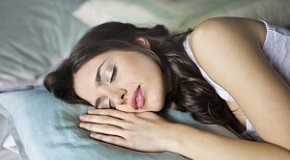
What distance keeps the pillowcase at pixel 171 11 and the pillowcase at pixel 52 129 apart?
23cm

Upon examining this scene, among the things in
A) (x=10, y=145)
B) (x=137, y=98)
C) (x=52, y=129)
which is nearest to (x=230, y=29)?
(x=137, y=98)

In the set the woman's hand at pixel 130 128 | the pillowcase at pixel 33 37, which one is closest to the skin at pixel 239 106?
the woman's hand at pixel 130 128

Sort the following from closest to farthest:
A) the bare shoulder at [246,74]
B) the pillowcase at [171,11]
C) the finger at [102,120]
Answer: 1. the bare shoulder at [246,74]
2. the finger at [102,120]
3. the pillowcase at [171,11]

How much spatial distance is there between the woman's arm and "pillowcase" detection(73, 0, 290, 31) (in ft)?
0.76

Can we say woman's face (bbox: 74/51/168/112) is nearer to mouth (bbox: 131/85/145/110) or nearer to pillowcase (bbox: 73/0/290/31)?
mouth (bbox: 131/85/145/110)

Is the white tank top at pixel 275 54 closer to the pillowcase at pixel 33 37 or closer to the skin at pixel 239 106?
the skin at pixel 239 106

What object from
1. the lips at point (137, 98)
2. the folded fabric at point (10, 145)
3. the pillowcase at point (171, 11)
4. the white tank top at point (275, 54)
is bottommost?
the folded fabric at point (10, 145)

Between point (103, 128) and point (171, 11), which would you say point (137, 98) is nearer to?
point (103, 128)

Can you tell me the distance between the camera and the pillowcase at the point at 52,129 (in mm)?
878

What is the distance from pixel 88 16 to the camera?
1118 mm

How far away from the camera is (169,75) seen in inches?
41.0

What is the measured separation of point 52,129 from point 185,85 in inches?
12.8

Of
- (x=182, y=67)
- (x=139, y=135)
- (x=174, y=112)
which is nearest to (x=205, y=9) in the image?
(x=182, y=67)

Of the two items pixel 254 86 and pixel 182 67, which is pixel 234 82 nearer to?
pixel 254 86
